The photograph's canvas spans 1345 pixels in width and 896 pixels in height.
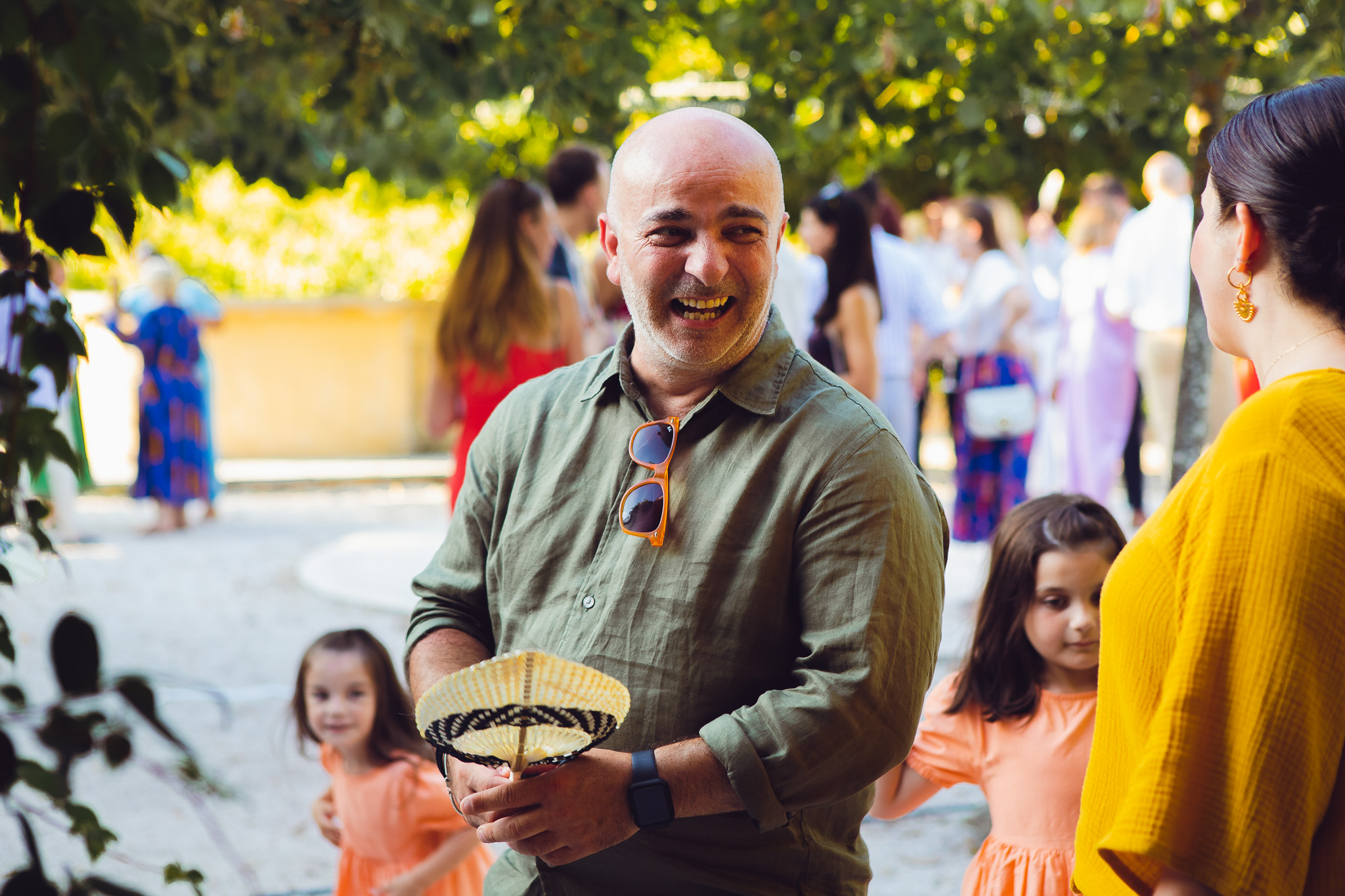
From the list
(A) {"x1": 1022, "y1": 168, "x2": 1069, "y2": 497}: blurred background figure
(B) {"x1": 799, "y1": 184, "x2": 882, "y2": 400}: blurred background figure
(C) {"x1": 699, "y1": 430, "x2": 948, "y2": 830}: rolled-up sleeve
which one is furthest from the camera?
(A) {"x1": 1022, "y1": 168, "x2": 1069, "y2": 497}: blurred background figure

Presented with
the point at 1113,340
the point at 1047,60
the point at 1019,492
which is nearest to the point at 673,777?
the point at 1047,60

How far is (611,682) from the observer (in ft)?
4.60

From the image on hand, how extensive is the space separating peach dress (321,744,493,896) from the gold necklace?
190cm

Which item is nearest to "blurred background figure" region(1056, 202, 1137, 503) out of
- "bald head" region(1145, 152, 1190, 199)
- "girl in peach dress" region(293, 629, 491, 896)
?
"bald head" region(1145, 152, 1190, 199)

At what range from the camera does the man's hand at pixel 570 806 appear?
1.56 m

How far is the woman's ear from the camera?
1391 millimetres

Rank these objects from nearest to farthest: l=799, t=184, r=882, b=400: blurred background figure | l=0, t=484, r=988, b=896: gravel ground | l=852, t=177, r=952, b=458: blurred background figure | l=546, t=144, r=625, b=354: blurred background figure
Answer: l=0, t=484, r=988, b=896: gravel ground < l=546, t=144, r=625, b=354: blurred background figure < l=799, t=184, r=882, b=400: blurred background figure < l=852, t=177, r=952, b=458: blurred background figure

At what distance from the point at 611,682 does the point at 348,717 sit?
5.32 feet

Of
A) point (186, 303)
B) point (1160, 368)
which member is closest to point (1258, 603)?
point (1160, 368)

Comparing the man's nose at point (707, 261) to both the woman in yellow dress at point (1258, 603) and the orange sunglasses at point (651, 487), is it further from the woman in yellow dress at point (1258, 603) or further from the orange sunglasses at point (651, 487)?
the woman in yellow dress at point (1258, 603)

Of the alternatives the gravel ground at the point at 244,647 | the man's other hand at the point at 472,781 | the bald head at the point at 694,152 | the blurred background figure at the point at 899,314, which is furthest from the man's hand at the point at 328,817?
the blurred background figure at the point at 899,314

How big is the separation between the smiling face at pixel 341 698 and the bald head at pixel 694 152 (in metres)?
1.47

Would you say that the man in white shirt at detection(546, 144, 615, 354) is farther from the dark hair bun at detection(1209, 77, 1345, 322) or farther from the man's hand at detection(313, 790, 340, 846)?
the dark hair bun at detection(1209, 77, 1345, 322)

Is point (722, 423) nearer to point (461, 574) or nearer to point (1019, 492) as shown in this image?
point (461, 574)
